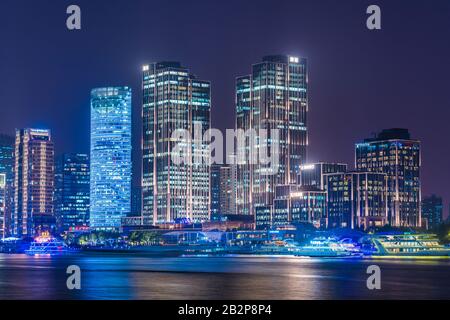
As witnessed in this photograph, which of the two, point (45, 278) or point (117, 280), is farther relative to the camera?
point (45, 278)

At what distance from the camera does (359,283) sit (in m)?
121

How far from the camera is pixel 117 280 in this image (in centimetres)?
12781
